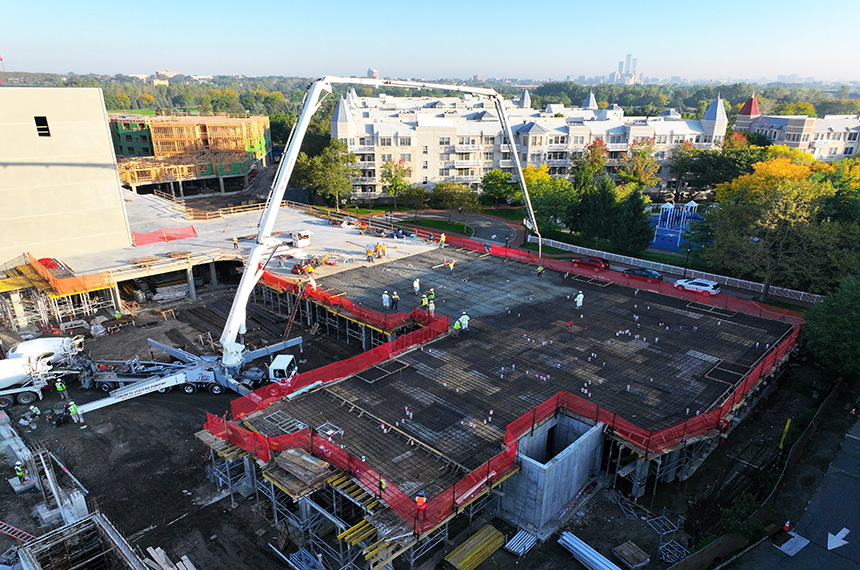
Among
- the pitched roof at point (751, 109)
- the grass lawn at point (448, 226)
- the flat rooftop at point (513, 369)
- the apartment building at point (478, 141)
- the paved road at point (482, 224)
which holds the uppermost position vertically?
the pitched roof at point (751, 109)

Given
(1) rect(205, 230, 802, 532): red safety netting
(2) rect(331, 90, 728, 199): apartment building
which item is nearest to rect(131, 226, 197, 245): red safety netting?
(1) rect(205, 230, 802, 532): red safety netting

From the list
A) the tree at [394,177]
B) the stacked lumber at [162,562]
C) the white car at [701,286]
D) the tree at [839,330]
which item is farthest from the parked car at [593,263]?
the stacked lumber at [162,562]

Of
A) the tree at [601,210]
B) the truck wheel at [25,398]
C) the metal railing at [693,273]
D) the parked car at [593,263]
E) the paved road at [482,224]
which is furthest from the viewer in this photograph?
the paved road at [482,224]

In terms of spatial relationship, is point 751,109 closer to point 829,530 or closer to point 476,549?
point 829,530

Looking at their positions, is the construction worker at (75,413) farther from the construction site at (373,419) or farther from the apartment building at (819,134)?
the apartment building at (819,134)

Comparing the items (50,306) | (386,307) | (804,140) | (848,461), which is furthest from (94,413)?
(804,140)

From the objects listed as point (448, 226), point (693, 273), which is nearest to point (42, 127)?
point (448, 226)
